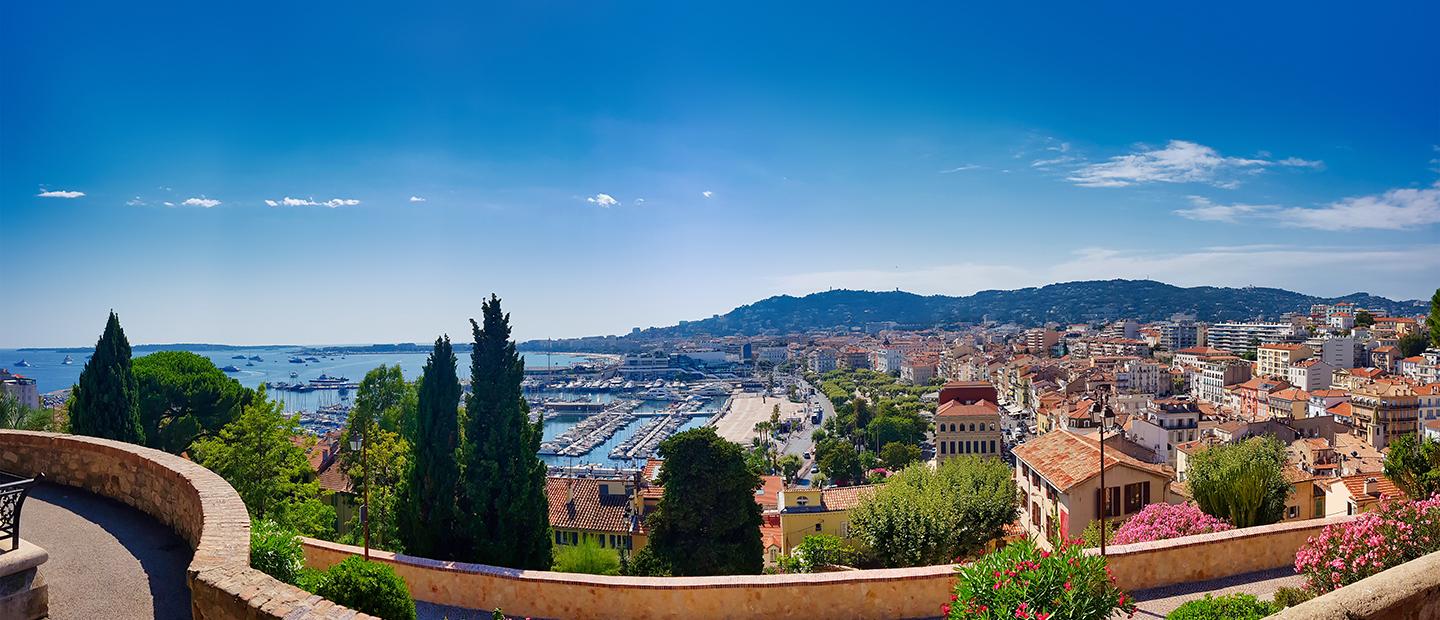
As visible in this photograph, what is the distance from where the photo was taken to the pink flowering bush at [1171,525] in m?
8.69

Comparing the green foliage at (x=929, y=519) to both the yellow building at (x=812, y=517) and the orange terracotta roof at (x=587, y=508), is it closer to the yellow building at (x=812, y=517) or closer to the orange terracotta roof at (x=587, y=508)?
the yellow building at (x=812, y=517)

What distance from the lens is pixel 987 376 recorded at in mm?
96375

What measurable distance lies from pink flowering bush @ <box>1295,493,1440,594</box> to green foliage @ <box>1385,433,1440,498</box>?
3.40 m

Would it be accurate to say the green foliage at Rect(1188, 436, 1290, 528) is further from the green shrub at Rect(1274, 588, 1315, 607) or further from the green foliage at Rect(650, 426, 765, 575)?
the green foliage at Rect(650, 426, 765, 575)

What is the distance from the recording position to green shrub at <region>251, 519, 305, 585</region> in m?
4.93

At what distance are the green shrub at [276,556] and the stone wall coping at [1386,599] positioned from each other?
5.20 meters

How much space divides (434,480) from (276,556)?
5.20 metres

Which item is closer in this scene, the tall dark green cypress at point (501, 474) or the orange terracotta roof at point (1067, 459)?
the tall dark green cypress at point (501, 474)

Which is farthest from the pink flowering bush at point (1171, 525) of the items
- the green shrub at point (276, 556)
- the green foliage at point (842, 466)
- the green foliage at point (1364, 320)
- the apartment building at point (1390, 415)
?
the green foliage at point (1364, 320)

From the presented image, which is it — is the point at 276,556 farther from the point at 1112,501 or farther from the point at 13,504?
the point at 1112,501

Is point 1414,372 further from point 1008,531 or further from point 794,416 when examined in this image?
point 1008,531

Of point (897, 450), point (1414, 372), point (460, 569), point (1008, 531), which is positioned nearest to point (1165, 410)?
point (897, 450)

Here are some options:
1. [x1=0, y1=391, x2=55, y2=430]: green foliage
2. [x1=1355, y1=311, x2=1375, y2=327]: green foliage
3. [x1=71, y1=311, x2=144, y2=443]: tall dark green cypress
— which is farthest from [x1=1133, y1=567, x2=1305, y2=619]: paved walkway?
[x1=1355, y1=311, x2=1375, y2=327]: green foliage

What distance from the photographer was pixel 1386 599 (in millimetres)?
2957
